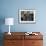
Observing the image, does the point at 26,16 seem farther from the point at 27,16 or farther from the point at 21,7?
the point at 21,7

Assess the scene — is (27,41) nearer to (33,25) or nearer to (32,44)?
(32,44)

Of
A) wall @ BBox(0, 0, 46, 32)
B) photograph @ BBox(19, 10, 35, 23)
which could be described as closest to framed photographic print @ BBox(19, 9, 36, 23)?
photograph @ BBox(19, 10, 35, 23)

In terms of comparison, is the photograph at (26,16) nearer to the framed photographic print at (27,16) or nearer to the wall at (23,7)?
the framed photographic print at (27,16)

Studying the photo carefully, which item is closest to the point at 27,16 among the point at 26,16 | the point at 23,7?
the point at 26,16

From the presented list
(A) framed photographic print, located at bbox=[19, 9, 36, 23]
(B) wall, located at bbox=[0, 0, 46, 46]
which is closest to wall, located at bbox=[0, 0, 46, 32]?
(B) wall, located at bbox=[0, 0, 46, 46]

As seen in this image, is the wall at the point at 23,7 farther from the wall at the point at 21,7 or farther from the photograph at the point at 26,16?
the photograph at the point at 26,16

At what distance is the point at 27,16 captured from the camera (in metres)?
4.44

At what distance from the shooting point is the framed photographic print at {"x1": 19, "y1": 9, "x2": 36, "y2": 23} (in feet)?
14.5

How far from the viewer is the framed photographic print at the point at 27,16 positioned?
14.5 feet

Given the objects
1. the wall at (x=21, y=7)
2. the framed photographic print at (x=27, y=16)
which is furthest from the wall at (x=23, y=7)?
the framed photographic print at (x=27, y=16)

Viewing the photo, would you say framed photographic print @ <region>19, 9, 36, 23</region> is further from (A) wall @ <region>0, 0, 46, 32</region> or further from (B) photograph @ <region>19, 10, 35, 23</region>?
(A) wall @ <region>0, 0, 46, 32</region>

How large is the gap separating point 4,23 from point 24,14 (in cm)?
76

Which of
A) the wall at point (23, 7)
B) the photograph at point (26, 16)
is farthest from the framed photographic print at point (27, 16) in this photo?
the wall at point (23, 7)

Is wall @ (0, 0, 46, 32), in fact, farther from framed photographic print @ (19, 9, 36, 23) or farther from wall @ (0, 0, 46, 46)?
framed photographic print @ (19, 9, 36, 23)
